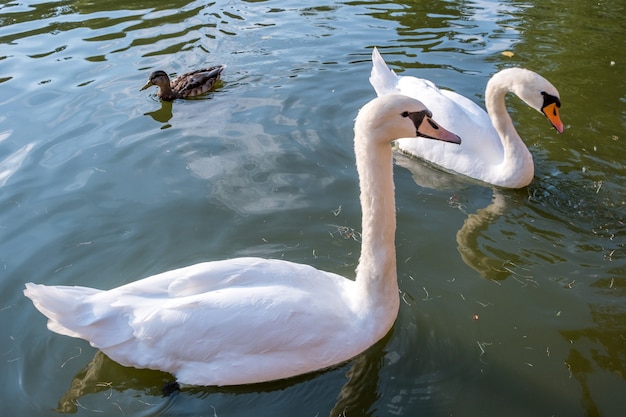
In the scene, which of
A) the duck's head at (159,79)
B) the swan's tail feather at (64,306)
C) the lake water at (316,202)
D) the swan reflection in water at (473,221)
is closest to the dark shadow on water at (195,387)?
the lake water at (316,202)

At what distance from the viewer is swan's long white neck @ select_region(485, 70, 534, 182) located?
6.43 meters

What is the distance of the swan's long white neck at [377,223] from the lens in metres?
4.11

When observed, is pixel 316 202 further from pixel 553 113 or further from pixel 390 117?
pixel 553 113

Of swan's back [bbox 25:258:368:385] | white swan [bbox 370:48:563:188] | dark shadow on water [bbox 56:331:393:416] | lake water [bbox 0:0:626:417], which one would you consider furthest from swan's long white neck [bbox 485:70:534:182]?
swan's back [bbox 25:258:368:385]

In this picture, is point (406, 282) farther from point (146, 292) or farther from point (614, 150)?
point (614, 150)

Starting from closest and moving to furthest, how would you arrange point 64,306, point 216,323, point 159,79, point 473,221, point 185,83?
point 216,323
point 64,306
point 473,221
point 159,79
point 185,83

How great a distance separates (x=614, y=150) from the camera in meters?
7.16

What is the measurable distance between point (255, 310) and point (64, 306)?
1225 mm

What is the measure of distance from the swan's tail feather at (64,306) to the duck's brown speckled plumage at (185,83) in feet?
16.9

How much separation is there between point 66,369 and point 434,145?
14.4ft

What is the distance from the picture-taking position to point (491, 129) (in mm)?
7141

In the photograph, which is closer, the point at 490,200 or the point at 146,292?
the point at 146,292

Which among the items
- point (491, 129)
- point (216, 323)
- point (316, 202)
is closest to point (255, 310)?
point (216, 323)

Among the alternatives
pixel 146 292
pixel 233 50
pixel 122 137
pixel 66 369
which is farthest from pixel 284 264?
pixel 233 50
